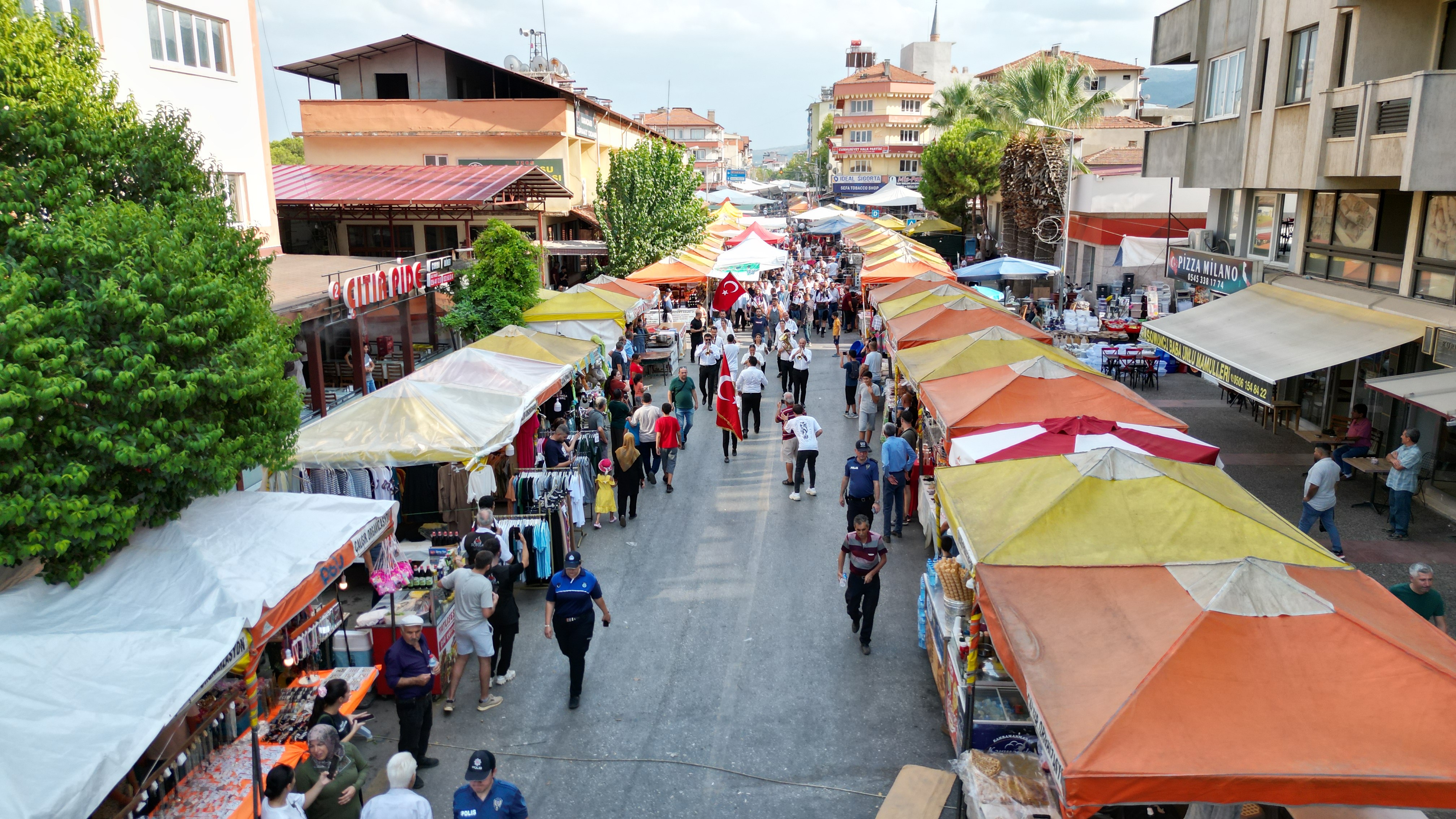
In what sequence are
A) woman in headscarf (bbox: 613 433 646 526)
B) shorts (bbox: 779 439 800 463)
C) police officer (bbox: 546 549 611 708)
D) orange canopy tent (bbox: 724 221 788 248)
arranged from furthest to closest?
orange canopy tent (bbox: 724 221 788 248)
shorts (bbox: 779 439 800 463)
woman in headscarf (bbox: 613 433 646 526)
police officer (bbox: 546 549 611 708)

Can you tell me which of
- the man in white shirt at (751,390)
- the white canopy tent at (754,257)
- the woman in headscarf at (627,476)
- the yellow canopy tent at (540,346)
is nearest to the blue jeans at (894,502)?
the woman in headscarf at (627,476)

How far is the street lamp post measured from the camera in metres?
26.3

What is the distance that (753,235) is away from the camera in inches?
1186

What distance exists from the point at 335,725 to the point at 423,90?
114 ft

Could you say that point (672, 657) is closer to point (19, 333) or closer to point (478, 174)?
point (19, 333)

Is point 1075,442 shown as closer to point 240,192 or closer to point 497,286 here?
point 497,286

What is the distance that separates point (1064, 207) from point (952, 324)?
18266mm

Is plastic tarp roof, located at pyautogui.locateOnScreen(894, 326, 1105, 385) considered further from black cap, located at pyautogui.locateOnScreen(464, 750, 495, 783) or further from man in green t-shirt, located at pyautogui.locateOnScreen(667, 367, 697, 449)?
black cap, located at pyautogui.locateOnScreen(464, 750, 495, 783)

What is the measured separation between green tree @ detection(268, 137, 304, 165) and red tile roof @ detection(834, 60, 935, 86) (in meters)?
53.9

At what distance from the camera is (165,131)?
7.45m

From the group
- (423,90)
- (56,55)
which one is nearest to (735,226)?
(423,90)

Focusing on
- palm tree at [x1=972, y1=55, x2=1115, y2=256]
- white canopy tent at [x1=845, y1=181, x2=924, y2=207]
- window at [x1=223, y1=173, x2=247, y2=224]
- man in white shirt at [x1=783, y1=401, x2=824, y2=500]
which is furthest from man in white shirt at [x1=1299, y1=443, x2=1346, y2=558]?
white canopy tent at [x1=845, y1=181, x2=924, y2=207]

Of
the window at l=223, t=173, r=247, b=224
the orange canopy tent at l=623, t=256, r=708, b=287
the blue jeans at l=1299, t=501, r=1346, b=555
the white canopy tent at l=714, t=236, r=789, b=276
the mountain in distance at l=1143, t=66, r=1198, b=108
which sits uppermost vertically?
the mountain in distance at l=1143, t=66, r=1198, b=108

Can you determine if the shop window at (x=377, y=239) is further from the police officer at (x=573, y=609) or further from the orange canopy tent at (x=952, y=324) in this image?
the police officer at (x=573, y=609)
